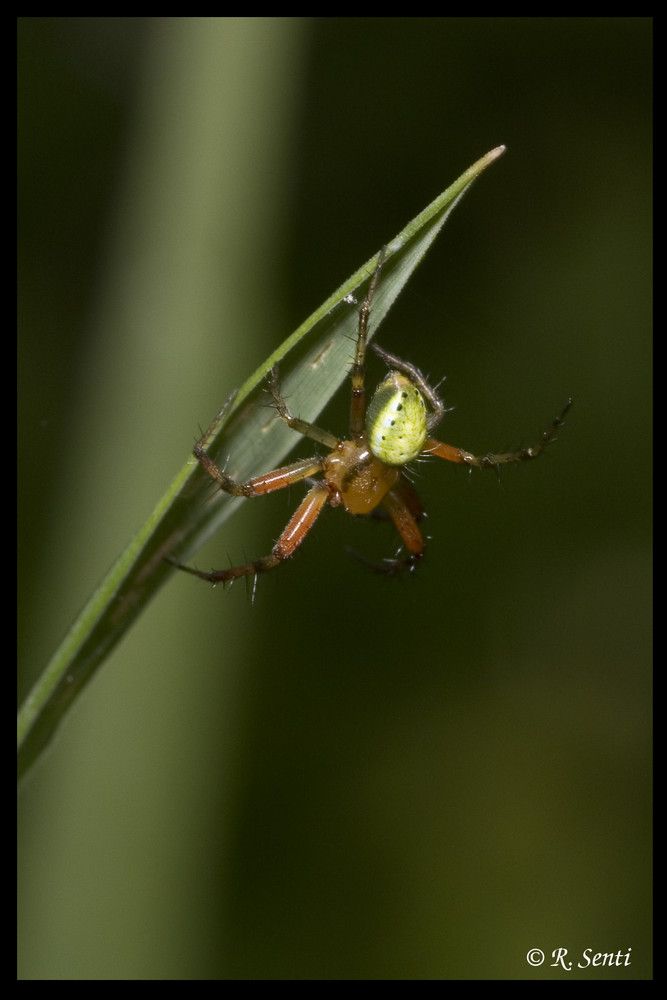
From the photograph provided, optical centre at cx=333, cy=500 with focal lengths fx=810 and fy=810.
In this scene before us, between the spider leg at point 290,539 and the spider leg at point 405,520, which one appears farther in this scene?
the spider leg at point 405,520

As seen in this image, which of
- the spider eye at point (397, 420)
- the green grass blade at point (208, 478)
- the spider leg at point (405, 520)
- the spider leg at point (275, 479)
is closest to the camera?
the green grass blade at point (208, 478)

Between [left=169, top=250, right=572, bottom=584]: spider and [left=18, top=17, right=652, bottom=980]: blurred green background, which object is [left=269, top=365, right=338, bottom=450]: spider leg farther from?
[left=18, top=17, right=652, bottom=980]: blurred green background

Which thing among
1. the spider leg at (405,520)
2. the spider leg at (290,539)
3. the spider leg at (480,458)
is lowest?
the spider leg at (290,539)

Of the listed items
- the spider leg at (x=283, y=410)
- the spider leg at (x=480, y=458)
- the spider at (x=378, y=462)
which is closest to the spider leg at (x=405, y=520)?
the spider at (x=378, y=462)

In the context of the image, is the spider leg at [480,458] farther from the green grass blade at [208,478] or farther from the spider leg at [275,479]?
the green grass blade at [208,478]

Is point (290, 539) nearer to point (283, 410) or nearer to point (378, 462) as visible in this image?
point (378, 462)

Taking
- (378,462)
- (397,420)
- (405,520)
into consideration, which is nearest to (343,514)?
(405,520)

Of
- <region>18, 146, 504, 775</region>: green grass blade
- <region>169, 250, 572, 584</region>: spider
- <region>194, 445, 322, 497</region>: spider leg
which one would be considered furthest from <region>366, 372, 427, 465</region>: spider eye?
<region>18, 146, 504, 775</region>: green grass blade
